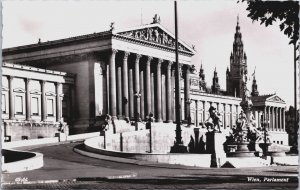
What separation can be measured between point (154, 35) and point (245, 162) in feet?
167

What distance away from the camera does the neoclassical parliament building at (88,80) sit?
8062cm

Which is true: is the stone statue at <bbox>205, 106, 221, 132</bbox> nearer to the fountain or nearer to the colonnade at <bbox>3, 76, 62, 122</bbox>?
the fountain

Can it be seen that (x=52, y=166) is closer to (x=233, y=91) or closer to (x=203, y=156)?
(x=203, y=156)

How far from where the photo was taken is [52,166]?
32.8 metres

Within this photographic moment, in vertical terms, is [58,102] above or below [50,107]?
above

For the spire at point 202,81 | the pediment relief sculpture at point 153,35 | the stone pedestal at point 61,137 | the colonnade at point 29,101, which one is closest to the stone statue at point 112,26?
the pediment relief sculpture at point 153,35

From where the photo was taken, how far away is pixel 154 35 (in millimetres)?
95000

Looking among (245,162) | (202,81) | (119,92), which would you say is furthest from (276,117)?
(245,162)

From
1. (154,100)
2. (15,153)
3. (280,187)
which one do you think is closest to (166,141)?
(154,100)

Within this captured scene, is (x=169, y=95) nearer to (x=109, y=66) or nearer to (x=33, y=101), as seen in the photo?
(x=109, y=66)

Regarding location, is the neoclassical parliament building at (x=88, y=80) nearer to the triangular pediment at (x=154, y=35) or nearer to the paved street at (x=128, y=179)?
the triangular pediment at (x=154, y=35)

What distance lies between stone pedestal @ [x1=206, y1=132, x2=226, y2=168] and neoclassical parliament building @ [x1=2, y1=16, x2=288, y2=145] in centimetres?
3368

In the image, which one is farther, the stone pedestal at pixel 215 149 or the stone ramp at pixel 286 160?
the stone ramp at pixel 286 160

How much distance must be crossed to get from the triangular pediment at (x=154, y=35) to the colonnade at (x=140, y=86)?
8.35ft
